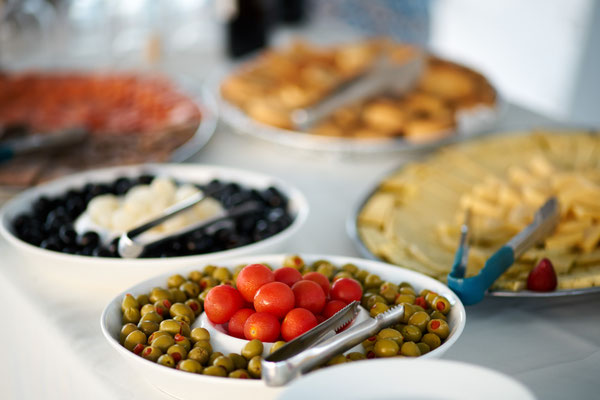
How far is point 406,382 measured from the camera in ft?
2.44

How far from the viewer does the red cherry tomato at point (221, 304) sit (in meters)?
0.92

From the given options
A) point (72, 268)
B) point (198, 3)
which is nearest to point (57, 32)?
point (198, 3)

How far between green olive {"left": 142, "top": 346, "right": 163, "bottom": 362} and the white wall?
271 cm

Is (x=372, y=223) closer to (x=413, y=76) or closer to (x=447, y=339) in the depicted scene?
(x=447, y=339)

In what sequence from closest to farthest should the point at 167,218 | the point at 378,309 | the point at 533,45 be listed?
1. the point at 378,309
2. the point at 167,218
3. the point at 533,45

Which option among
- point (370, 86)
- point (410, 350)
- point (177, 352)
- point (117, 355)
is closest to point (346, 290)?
point (410, 350)

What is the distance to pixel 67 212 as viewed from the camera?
1.34 meters

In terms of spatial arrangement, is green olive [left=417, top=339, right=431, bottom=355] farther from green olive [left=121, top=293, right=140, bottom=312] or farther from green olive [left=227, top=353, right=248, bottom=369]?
green olive [left=121, top=293, right=140, bottom=312]

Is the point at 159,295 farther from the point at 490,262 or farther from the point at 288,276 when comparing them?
the point at 490,262

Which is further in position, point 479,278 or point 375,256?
point 375,256

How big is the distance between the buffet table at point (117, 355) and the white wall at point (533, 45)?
2.27 m

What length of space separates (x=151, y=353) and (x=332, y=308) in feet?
0.77

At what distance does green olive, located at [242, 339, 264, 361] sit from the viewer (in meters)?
0.84

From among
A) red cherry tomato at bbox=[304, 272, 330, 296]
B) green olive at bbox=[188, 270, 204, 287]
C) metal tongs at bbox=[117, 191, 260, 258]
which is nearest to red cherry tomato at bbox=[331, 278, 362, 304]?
red cherry tomato at bbox=[304, 272, 330, 296]
